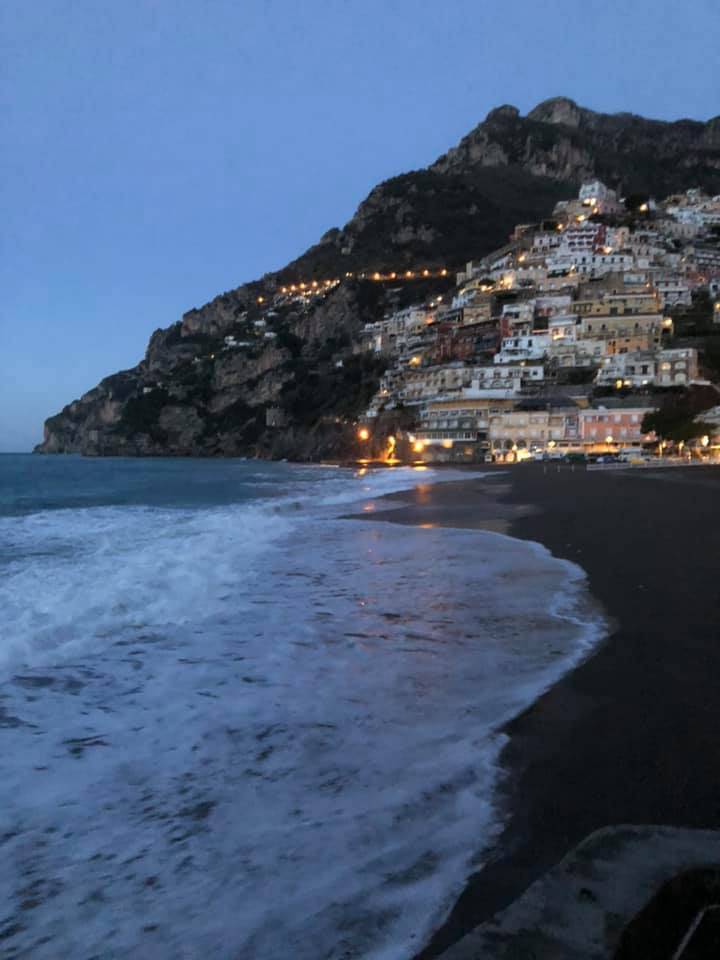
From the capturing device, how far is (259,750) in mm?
3771

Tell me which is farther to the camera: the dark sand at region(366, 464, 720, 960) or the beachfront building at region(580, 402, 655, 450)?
the beachfront building at region(580, 402, 655, 450)

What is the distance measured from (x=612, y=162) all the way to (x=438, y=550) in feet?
716

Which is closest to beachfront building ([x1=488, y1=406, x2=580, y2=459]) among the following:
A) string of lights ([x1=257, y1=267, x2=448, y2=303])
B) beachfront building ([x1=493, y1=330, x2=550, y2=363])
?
beachfront building ([x1=493, y1=330, x2=550, y2=363])

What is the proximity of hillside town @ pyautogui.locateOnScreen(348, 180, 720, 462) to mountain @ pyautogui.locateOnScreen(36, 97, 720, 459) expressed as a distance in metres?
15.1

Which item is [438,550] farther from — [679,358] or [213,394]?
[213,394]

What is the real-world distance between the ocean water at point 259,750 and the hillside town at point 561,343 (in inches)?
2049

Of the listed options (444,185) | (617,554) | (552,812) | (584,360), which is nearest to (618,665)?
(552,812)

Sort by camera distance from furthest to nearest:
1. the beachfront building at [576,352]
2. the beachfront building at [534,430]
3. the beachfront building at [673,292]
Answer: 1. the beachfront building at [673,292]
2. the beachfront building at [576,352]
3. the beachfront building at [534,430]

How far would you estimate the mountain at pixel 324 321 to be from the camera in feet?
390

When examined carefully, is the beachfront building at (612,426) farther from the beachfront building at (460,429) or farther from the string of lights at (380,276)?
the string of lights at (380,276)

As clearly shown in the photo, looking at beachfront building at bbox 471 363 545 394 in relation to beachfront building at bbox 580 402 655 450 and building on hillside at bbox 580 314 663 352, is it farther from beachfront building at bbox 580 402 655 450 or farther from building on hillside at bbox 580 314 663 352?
beachfront building at bbox 580 402 655 450

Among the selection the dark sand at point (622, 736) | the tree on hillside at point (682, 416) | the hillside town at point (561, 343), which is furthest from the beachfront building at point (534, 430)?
the dark sand at point (622, 736)

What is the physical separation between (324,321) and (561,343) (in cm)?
7211

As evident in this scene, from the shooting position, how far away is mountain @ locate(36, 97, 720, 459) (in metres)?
119
